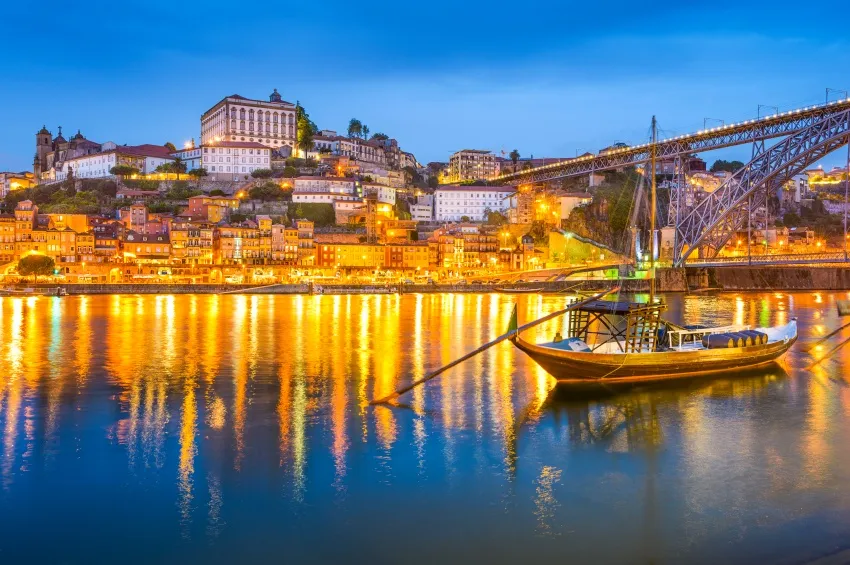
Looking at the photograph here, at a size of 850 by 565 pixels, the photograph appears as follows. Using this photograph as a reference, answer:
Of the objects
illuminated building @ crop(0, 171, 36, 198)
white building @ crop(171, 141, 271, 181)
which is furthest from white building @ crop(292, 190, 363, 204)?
illuminated building @ crop(0, 171, 36, 198)

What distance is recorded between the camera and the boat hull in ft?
45.5

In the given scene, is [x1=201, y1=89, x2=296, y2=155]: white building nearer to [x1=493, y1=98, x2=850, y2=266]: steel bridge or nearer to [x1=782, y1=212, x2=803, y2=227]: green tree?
[x1=493, y1=98, x2=850, y2=266]: steel bridge

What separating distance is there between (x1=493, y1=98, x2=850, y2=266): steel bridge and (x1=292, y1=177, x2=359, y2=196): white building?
99.0 ft

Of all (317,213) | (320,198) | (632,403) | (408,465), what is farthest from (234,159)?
(408,465)

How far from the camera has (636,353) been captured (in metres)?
14.3

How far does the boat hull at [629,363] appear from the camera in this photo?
13875 millimetres

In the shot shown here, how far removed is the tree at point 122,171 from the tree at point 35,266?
2269 centimetres

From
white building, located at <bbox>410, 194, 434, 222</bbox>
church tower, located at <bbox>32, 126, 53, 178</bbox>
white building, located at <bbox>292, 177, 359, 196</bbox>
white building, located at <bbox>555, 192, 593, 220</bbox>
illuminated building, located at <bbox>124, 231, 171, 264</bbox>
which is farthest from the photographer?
church tower, located at <bbox>32, 126, 53, 178</bbox>

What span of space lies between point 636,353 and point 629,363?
23 centimetres

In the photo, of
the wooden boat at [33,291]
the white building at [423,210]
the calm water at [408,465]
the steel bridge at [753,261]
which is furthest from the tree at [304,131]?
the calm water at [408,465]

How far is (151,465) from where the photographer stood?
9875 millimetres

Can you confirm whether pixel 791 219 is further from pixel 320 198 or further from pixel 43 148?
pixel 43 148

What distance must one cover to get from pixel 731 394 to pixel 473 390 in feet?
16.3

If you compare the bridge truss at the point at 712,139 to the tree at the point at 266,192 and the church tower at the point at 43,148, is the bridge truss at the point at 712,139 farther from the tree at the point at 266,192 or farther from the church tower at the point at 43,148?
the church tower at the point at 43,148
